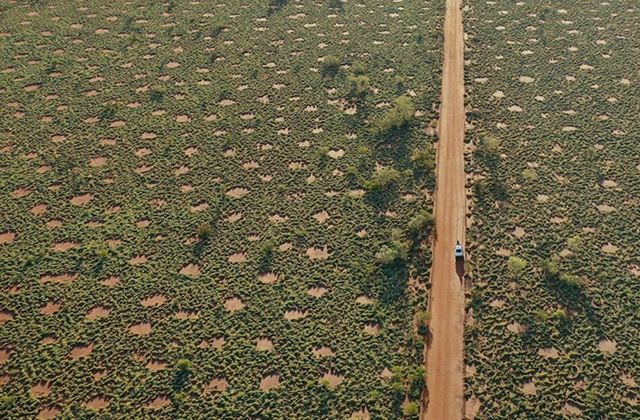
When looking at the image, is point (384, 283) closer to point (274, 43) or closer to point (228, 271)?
point (228, 271)

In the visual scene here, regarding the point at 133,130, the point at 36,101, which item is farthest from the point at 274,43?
the point at 36,101

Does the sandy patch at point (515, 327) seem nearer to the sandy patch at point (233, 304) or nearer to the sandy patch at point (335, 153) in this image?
the sandy patch at point (233, 304)

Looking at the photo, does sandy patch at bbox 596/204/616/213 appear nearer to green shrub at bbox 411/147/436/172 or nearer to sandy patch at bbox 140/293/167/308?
green shrub at bbox 411/147/436/172

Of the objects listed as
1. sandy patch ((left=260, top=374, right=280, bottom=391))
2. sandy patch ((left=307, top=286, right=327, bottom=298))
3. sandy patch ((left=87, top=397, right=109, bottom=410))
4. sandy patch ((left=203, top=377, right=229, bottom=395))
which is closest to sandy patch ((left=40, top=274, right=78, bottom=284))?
sandy patch ((left=87, top=397, right=109, bottom=410))

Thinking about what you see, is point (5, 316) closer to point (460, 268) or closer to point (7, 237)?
point (7, 237)

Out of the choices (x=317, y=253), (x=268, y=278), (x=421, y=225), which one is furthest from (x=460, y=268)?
(x=268, y=278)

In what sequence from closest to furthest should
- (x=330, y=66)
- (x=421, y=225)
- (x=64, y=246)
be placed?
(x=421, y=225), (x=64, y=246), (x=330, y=66)
